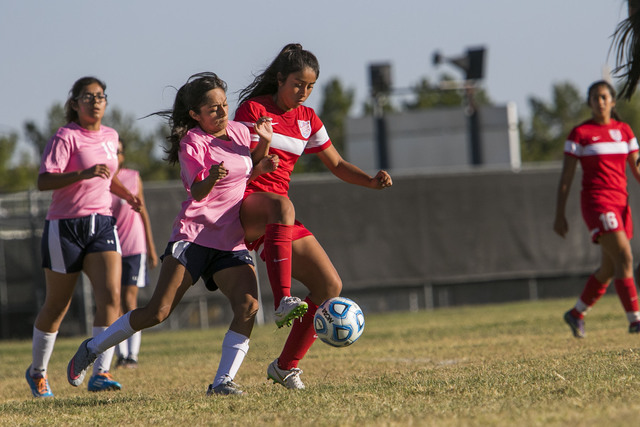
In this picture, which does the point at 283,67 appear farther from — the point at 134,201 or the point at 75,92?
the point at 134,201

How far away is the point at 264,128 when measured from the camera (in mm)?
5359

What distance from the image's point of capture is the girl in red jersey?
5.21 meters

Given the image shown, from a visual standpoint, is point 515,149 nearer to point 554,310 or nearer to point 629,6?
point 554,310

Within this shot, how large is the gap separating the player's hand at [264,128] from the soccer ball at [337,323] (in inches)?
39.0

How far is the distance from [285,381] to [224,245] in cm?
93

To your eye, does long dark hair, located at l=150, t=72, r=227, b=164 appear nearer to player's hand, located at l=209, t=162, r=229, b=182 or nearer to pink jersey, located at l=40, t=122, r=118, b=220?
player's hand, located at l=209, t=162, r=229, b=182

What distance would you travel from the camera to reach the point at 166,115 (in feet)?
18.7

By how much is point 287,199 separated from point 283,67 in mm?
792

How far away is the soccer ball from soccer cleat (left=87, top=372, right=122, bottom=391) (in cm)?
194

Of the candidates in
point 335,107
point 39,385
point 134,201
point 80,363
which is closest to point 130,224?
point 134,201

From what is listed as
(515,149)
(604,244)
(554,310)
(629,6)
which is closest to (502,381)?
(629,6)


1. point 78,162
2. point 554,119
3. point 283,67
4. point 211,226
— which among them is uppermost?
point 283,67

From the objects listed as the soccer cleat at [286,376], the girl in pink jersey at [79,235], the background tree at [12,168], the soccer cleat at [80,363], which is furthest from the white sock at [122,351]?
the background tree at [12,168]

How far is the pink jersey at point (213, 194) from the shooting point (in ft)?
17.1
